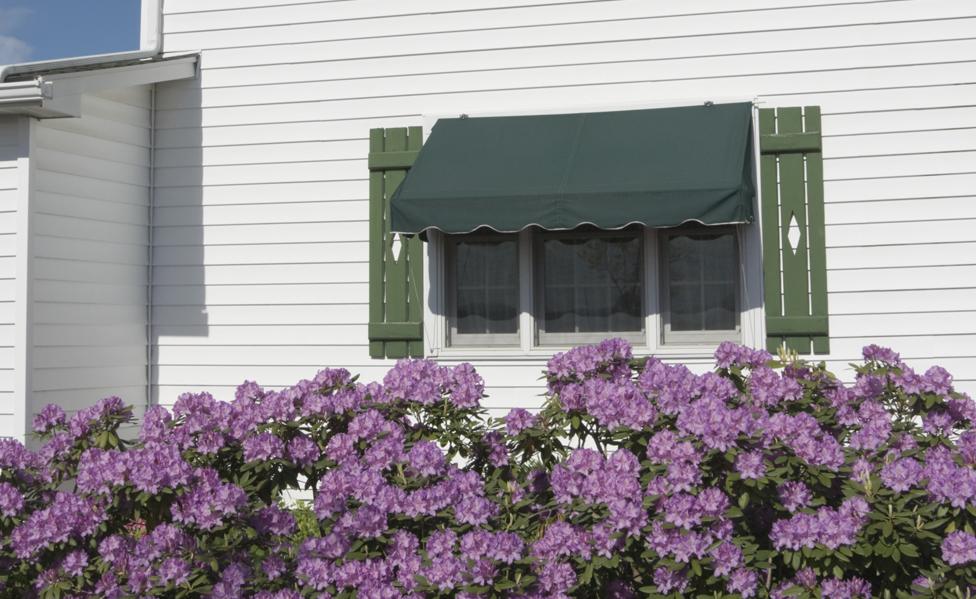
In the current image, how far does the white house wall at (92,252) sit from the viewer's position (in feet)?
22.6

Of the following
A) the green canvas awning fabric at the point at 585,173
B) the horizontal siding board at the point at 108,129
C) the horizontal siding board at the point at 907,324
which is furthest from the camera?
the horizontal siding board at the point at 108,129

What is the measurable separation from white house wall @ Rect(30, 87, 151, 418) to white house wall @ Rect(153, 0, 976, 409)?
210 mm

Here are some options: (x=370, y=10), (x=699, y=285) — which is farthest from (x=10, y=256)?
(x=699, y=285)

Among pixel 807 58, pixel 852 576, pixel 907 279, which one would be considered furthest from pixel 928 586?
pixel 807 58

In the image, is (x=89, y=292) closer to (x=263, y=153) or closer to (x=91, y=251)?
(x=91, y=251)

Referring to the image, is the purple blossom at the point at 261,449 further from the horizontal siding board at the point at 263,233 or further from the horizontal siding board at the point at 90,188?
the horizontal siding board at the point at 90,188

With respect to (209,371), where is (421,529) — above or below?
below

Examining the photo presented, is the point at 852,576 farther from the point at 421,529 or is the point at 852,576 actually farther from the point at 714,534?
the point at 421,529

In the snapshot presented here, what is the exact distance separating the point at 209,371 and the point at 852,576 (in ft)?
17.4

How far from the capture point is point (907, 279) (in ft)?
21.7

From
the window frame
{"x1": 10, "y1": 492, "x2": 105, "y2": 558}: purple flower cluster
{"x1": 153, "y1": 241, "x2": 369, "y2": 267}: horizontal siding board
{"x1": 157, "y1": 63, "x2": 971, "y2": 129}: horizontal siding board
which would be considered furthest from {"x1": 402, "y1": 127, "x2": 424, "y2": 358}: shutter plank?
{"x1": 10, "y1": 492, "x2": 105, "y2": 558}: purple flower cluster

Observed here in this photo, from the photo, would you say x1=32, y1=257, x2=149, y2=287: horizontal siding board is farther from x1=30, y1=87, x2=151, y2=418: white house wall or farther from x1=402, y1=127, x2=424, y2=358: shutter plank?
x1=402, y1=127, x2=424, y2=358: shutter plank

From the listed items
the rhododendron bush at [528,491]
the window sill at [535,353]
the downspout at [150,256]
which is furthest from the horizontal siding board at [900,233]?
the downspout at [150,256]

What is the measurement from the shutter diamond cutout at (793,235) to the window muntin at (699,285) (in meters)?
0.37
